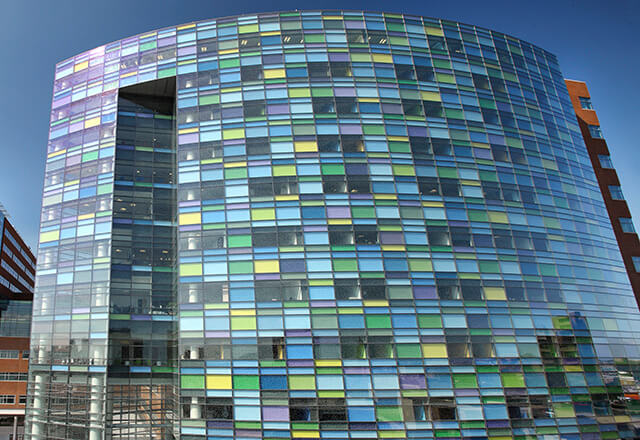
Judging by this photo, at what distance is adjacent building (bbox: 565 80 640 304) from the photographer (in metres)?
51.2

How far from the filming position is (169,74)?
45.5 meters

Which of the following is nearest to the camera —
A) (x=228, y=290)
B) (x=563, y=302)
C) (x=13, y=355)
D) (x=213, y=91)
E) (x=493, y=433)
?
(x=493, y=433)

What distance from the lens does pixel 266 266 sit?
38094mm

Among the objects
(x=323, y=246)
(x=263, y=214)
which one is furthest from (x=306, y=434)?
(x=263, y=214)

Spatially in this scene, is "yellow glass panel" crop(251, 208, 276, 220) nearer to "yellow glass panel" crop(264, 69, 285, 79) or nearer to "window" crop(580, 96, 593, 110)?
"yellow glass panel" crop(264, 69, 285, 79)

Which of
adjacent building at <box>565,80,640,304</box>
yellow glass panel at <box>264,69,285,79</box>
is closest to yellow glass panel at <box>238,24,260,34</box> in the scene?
yellow glass panel at <box>264,69,285,79</box>

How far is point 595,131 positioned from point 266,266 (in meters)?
42.7

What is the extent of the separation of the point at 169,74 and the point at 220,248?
60.4 ft

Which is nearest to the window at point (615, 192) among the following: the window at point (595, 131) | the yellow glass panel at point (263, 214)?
the window at point (595, 131)

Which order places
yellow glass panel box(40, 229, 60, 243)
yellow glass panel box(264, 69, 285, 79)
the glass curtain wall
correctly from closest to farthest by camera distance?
the glass curtain wall → yellow glass panel box(40, 229, 60, 243) → yellow glass panel box(264, 69, 285, 79)

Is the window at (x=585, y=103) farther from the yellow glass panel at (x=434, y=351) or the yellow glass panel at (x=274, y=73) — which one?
the yellow glass panel at (x=434, y=351)

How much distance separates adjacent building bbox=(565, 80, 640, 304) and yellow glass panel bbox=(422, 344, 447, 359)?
26612 millimetres

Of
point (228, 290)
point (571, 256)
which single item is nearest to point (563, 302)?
point (571, 256)

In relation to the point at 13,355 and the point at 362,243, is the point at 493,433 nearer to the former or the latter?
the point at 362,243
